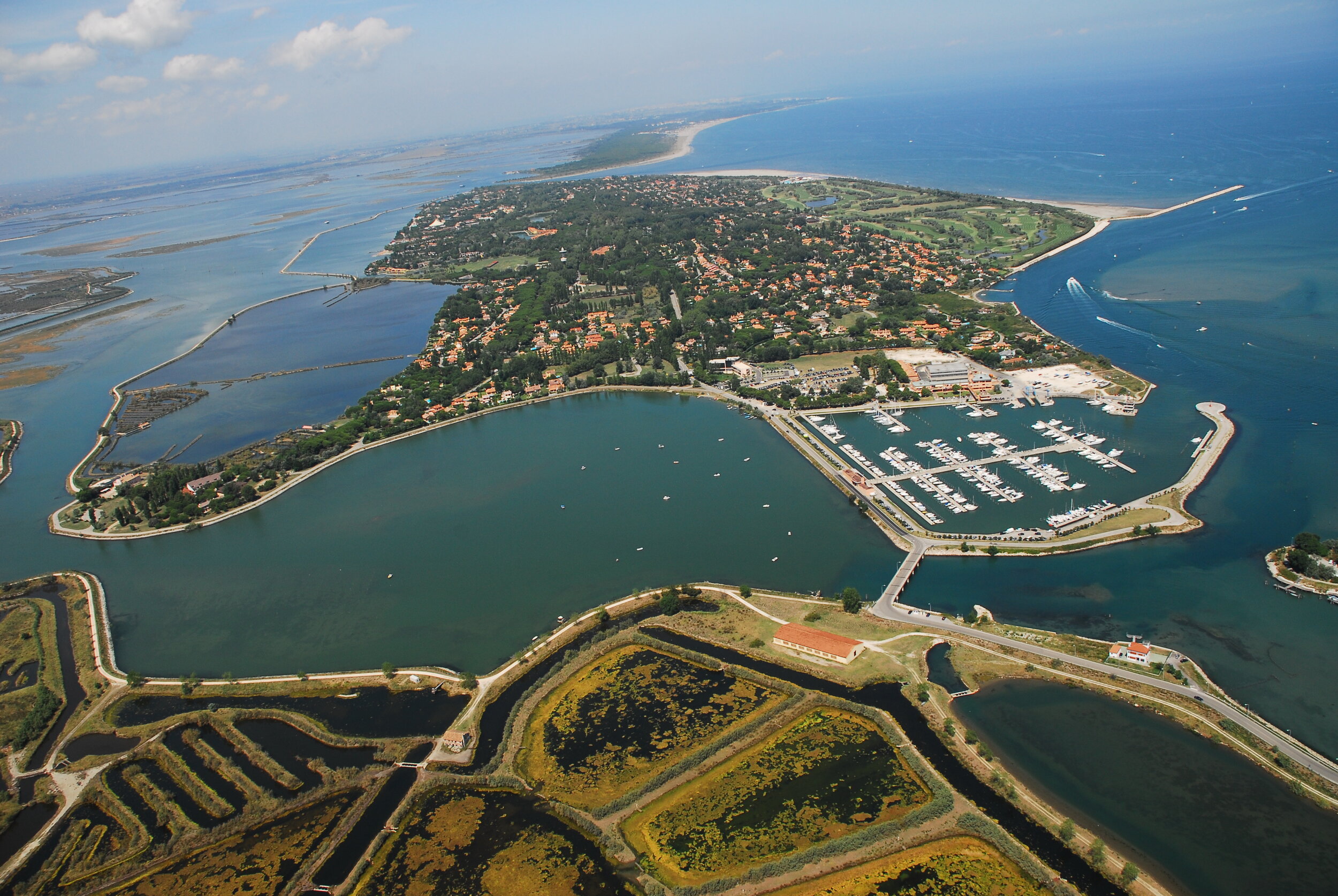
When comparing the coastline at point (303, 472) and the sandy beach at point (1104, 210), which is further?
the sandy beach at point (1104, 210)

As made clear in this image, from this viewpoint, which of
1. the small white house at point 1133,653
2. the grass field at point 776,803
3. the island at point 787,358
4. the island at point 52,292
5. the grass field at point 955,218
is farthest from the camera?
the island at point 52,292

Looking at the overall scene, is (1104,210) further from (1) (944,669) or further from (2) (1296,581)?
(1) (944,669)

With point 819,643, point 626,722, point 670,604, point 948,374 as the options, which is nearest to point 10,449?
point 670,604

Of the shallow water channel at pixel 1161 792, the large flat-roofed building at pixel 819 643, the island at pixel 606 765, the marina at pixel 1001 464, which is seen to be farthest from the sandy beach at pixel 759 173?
the shallow water channel at pixel 1161 792

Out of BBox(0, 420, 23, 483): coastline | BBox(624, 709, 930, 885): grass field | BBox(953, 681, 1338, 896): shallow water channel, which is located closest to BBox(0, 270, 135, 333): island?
BBox(0, 420, 23, 483): coastline

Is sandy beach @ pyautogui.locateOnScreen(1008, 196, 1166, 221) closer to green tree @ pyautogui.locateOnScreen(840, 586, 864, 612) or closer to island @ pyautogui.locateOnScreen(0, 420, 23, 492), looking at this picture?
green tree @ pyautogui.locateOnScreen(840, 586, 864, 612)

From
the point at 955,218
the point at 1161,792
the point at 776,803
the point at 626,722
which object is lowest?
the point at 1161,792

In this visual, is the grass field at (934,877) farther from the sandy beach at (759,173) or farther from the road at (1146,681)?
the sandy beach at (759,173)
